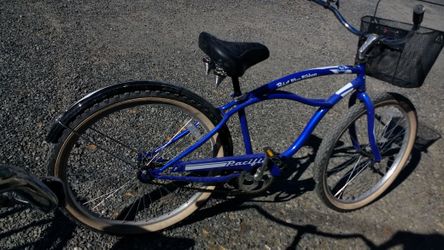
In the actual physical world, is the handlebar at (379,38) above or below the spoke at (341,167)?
above

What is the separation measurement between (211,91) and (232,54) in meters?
2.04

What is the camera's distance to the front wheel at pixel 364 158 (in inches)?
103

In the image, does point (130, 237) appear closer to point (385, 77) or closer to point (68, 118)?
point (68, 118)

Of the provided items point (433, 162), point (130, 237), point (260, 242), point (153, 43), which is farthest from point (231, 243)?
point (153, 43)

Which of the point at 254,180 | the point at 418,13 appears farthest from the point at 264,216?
the point at 418,13

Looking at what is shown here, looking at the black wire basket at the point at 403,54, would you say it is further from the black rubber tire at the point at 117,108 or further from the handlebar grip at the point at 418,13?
the black rubber tire at the point at 117,108

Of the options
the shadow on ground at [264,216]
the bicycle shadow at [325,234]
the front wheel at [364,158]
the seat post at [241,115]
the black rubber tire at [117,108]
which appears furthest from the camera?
the bicycle shadow at [325,234]

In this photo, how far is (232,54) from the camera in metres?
2.09

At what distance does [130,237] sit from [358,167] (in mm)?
2002

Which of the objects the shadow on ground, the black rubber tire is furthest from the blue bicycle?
the shadow on ground

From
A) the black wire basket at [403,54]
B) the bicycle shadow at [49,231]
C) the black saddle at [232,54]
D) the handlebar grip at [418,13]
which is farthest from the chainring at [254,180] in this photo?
the handlebar grip at [418,13]

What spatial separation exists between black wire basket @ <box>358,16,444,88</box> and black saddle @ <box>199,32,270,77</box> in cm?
86

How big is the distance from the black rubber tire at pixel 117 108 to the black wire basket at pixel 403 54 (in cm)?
114

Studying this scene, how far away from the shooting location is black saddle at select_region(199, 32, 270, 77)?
208 centimetres
